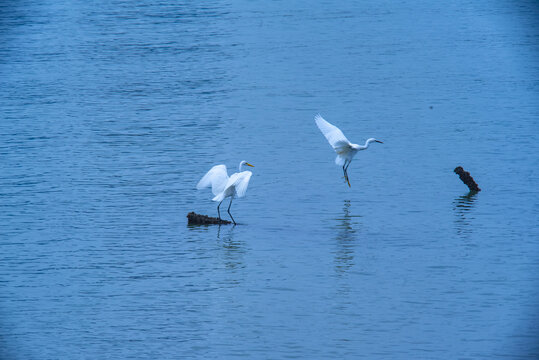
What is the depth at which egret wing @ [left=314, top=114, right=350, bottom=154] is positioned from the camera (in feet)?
53.3

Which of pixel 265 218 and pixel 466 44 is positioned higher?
pixel 466 44

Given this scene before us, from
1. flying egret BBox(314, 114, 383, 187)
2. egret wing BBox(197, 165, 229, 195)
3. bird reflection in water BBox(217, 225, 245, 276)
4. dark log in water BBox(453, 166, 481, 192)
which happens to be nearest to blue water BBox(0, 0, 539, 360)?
bird reflection in water BBox(217, 225, 245, 276)

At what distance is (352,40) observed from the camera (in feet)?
100

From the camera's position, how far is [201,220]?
46.6ft

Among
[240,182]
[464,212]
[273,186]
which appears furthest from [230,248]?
[464,212]

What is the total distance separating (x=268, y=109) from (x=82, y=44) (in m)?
11.2

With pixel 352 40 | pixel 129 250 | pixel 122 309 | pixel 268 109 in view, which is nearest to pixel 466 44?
pixel 352 40

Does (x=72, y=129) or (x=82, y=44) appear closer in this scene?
(x=72, y=129)

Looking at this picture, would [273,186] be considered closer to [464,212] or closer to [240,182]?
[240,182]

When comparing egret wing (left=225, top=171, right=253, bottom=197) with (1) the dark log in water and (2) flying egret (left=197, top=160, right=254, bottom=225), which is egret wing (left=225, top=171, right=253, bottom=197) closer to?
(2) flying egret (left=197, top=160, right=254, bottom=225)

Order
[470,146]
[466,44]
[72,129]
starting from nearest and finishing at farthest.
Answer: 1. [470,146]
2. [72,129]
3. [466,44]

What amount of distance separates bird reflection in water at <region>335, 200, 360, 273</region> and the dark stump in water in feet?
6.59

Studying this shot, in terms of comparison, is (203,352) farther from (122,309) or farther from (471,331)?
(471,331)

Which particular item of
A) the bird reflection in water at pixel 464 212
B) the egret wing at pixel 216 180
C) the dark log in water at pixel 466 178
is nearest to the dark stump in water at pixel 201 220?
the egret wing at pixel 216 180
